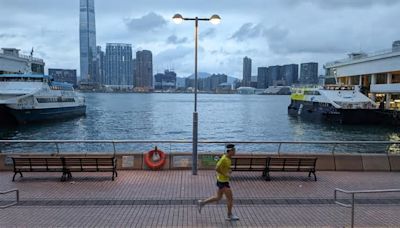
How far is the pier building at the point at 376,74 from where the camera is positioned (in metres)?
67.4

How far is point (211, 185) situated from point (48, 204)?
5086 millimetres

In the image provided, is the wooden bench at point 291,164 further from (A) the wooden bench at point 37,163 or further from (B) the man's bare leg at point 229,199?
(A) the wooden bench at point 37,163

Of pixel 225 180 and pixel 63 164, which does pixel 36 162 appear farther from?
pixel 225 180

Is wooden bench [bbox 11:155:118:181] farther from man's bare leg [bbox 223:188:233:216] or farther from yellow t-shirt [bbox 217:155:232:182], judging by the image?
man's bare leg [bbox 223:188:233:216]

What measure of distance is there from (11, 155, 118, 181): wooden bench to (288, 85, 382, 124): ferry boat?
55.7 m

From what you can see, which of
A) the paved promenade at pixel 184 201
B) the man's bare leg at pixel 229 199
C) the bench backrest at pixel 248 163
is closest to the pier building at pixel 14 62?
the paved promenade at pixel 184 201

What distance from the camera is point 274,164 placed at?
1398 cm

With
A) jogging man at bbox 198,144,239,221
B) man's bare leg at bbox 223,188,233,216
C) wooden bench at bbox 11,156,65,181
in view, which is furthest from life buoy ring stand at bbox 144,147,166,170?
man's bare leg at bbox 223,188,233,216

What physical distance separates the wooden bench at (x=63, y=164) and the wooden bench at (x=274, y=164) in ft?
A: 14.8

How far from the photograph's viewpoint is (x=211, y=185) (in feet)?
42.1

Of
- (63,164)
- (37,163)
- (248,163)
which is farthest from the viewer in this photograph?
(248,163)

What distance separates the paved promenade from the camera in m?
9.27

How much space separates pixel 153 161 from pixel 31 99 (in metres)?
52.0

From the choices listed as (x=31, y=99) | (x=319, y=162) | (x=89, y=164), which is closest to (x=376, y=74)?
(x=31, y=99)
